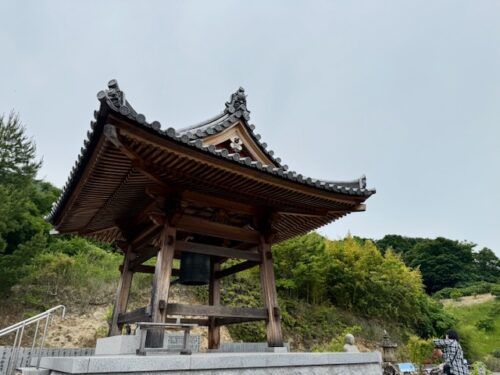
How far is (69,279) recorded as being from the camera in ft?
48.4

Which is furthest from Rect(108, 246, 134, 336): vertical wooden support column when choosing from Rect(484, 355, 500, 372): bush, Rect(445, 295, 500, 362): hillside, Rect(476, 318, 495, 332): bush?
Rect(476, 318, 495, 332): bush

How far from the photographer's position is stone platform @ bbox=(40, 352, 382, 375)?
3482mm

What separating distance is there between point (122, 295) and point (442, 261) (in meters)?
60.2

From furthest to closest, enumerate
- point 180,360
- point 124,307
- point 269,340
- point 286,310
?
point 286,310 → point 124,307 → point 269,340 → point 180,360

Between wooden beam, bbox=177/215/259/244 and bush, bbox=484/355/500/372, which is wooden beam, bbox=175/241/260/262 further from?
bush, bbox=484/355/500/372

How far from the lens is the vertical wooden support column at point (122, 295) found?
623 cm

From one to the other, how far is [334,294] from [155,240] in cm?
1702

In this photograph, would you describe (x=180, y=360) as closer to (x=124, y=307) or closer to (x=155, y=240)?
(x=155, y=240)

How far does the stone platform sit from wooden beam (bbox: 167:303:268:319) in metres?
0.70

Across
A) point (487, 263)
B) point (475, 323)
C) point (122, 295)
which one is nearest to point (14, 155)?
point (122, 295)

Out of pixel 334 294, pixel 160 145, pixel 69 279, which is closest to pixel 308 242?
pixel 334 294

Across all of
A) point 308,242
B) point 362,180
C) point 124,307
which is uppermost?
point 308,242

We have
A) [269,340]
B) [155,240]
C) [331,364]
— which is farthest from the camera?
[155,240]

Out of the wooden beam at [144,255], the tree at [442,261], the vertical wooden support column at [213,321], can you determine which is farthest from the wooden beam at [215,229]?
the tree at [442,261]
